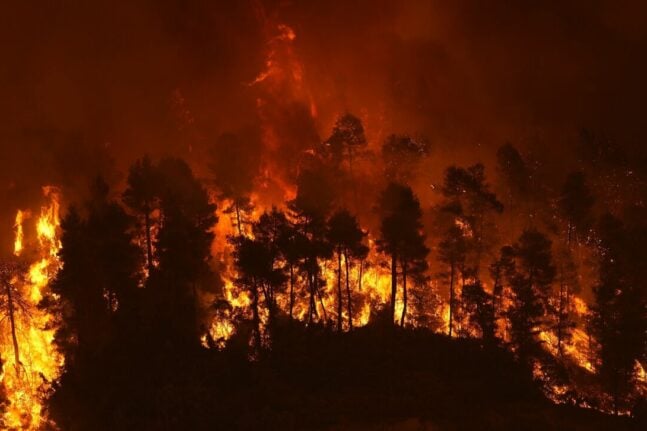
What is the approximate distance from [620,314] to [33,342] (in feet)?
121

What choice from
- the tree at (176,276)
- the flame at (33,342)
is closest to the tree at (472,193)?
the tree at (176,276)

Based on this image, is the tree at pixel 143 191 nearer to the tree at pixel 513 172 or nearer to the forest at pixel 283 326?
the forest at pixel 283 326

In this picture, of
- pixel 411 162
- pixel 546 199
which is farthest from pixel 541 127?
pixel 411 162

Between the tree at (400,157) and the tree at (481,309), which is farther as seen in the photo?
the tree at (400,157)

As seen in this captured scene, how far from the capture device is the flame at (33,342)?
3612 cm

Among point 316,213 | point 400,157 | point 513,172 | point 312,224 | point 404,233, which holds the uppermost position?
point 400,157

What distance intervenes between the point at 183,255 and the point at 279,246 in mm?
5125

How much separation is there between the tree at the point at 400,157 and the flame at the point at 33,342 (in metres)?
24.4

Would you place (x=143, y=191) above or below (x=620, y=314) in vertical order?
above

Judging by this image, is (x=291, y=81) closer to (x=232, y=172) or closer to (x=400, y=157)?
(x=400, y=157)

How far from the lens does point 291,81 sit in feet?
210

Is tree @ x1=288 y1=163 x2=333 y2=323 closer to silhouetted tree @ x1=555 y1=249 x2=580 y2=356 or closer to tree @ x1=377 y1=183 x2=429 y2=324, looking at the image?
tree @ x1=377 y1=183 x2=429 y2=324

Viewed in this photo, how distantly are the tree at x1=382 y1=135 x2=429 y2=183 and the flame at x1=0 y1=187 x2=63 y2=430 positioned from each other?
2438 centimetres

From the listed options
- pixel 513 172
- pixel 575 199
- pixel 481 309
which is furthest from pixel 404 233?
pixel 513 172
